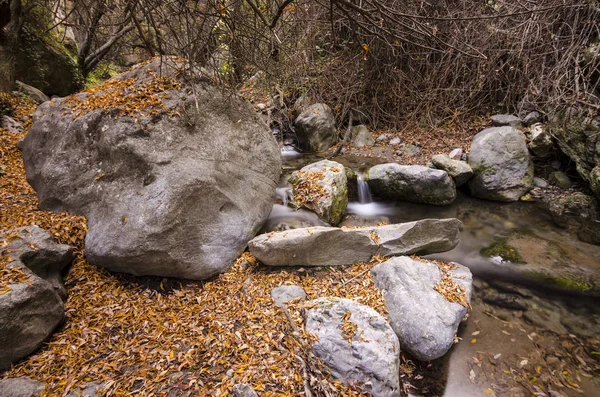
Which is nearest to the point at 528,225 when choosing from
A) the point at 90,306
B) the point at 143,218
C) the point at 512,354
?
the point at 512,354

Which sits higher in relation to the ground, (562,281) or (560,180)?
(560,180)

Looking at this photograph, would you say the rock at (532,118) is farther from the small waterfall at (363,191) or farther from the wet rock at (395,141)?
the small waterfall at (363,191)

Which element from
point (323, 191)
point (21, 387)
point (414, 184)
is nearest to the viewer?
point (21, 387)

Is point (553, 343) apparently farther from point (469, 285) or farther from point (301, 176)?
point (301, 176)

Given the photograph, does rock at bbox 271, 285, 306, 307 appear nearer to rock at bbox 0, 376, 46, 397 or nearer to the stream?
the stream

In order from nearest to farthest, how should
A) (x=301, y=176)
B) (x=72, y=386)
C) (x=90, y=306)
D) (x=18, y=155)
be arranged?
(x=72, y=386), (x=90, y=306), (x=18, y=155), (x=301, y=176)

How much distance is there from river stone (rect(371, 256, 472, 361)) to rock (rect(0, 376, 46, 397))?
2816 mm

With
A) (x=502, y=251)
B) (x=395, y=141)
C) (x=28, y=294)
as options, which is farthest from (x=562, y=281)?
(x=28, y=294)

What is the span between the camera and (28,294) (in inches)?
88.6

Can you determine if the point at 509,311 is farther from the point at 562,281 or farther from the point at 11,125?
the point at 11,125

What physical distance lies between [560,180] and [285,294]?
18.7 ft

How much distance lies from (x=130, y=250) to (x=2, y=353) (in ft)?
3.55

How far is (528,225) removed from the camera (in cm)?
494

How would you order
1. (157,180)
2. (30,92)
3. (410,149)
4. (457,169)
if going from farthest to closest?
(410,149)
(30,92)
(457,169)
(157,180)
